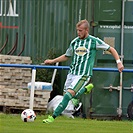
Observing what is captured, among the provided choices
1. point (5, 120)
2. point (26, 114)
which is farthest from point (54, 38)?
point (26, 114)

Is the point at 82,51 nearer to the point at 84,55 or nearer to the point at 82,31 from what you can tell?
the point at 84,55

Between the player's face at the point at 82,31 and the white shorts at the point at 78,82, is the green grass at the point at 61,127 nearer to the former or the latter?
the white shorts at the point at 78,82

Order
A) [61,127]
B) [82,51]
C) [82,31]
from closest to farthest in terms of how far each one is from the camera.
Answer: [82,31] → [82,51] → [61,127]

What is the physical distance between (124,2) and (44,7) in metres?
2.51

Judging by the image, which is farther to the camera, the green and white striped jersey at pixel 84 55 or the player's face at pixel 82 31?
the green and white striped jersey at pixel 84 55

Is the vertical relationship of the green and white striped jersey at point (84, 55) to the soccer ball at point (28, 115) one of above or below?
above

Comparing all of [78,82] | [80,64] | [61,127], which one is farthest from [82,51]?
[61,127]

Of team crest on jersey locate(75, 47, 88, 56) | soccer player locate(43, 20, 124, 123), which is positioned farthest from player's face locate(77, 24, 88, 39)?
team crest on jersey locate(75, 47, 88, 56)

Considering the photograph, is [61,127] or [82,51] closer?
[82,51]

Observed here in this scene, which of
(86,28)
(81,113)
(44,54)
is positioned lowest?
(81,113)

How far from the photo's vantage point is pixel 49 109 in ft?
54.1

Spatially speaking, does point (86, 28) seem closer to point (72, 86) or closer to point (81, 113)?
point (72, 86)

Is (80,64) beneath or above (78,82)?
above

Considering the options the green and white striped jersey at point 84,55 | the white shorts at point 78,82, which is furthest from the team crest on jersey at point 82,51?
the white shorts at point 78,82
